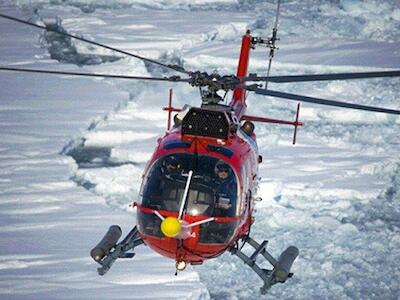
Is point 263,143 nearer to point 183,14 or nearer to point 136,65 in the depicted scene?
point 136,65

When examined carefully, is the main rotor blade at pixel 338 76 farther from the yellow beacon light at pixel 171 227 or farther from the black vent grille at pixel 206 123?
the yellow beacon light at pixel 171 227

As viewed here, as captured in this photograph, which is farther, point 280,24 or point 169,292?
point 280,24

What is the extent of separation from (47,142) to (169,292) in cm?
517

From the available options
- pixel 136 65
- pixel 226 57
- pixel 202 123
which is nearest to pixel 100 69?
pixel 136 65

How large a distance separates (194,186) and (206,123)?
738 mm

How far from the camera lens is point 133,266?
9789mm

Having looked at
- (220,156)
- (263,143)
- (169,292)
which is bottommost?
(169,292)

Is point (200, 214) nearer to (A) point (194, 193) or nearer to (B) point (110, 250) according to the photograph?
(A) point (194, 193)

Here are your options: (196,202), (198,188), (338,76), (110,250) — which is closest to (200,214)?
(196,202)

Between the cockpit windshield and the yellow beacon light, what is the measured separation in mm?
324

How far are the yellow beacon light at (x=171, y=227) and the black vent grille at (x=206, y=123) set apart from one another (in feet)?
3.62

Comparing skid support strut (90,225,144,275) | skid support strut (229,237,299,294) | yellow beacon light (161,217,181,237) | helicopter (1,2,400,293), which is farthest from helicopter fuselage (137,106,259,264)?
skid support strut (90,225,144,275)

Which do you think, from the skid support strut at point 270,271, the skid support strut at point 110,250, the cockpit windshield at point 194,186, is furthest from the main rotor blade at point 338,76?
the skid support strut at point 110,250

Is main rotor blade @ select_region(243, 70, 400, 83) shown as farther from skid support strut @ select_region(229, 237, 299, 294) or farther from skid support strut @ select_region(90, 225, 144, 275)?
skid support strut @ select_region(90, 225, 144, 275)
